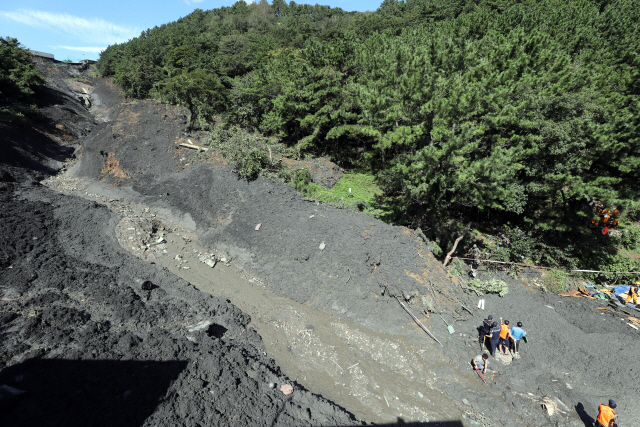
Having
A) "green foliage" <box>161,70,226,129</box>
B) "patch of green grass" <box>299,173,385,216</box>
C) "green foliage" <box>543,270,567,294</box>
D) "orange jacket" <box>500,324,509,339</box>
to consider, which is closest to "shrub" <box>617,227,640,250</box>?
"green foliage" <box>543,270,567,294</box>

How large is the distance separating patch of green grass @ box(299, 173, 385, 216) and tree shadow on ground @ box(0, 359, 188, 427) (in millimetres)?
11931

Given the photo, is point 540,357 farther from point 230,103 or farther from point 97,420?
point 230,103

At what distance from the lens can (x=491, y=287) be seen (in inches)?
484

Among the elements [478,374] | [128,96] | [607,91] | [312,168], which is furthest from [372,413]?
[128,96]

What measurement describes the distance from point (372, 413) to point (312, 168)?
1858 cm

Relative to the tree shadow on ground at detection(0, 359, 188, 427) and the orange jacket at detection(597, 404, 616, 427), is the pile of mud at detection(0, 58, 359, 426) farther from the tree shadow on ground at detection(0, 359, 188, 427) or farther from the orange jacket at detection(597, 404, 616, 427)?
the orange jacket at detection(597, 404, 616, 427)

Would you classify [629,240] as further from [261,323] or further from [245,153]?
[245,153]

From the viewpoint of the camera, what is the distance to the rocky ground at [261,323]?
7410 millimetres

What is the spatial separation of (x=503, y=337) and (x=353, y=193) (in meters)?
14.0

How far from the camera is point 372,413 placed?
830 centimetres

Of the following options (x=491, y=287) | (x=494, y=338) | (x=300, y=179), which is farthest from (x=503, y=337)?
(x=300, y=179)

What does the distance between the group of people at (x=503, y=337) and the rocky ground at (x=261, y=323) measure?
0.42 meters

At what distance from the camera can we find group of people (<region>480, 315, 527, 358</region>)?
9711 millimetres

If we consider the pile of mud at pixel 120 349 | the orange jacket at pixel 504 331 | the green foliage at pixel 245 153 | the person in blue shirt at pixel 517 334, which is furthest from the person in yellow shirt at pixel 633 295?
the green foliage at pixel 245 153
